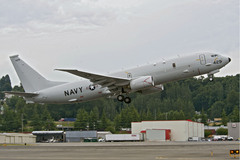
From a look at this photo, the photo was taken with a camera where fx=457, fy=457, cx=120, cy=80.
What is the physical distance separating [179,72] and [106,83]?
10285mm

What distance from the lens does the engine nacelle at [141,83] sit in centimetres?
5959

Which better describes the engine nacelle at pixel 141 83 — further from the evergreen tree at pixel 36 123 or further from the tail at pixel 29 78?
the evergreen tree at pixel 36 123

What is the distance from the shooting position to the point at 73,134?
397ft

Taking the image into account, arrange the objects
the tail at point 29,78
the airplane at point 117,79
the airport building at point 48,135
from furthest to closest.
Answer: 1. the airport building at point 48,135
2. the tail at point 29,78
3. the airplane at point 117,79

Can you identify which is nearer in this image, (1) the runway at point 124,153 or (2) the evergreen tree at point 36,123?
(1) the runway at point 124,153

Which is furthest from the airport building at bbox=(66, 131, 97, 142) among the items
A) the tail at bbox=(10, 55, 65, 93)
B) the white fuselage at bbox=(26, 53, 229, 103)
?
the white fuselage at bbox=(26, 53, 229, 103)

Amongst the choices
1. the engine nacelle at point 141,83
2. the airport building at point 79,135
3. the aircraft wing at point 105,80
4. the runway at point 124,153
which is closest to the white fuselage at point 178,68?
the engine nacelle at point 141,83

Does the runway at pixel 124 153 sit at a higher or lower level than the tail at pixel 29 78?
lower

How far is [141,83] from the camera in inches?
2362

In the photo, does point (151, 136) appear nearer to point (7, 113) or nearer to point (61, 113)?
point (61, 113)

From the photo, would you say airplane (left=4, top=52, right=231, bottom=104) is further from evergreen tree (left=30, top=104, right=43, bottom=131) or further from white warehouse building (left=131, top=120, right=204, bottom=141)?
evergreen tree (left=30, top=104, right=43, bottom=131)

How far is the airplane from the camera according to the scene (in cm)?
5947

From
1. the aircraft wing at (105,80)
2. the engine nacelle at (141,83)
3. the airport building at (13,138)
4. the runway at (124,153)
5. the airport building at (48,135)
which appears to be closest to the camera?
the runway at (124,153)

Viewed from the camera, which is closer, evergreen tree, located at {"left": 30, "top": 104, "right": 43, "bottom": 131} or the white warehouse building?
the white warehouse building
